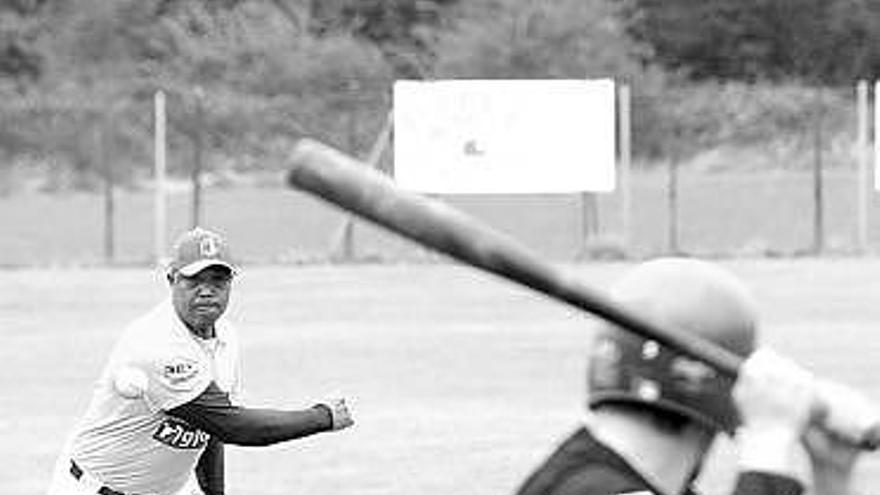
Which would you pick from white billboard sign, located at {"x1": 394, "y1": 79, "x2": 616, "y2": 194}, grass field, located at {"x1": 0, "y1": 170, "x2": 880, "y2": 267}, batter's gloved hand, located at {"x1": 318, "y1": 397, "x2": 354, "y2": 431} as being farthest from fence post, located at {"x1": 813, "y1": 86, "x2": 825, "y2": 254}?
batter's gloved hand, located at {"x1": 318, "y1": 397, "x2": 354, "y2": 431}

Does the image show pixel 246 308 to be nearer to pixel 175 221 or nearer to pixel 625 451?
pixel 175 221

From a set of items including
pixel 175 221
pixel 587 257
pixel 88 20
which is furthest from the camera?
pixel 88 20

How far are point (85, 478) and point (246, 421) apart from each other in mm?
595

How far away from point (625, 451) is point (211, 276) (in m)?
4.92

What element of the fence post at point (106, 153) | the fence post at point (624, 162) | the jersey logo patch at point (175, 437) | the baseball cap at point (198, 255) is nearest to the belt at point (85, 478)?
the jersey logo patch at point (175, 437)

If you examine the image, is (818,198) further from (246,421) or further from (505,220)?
(246,421)

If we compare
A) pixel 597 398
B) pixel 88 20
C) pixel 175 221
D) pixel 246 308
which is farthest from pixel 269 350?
pixel 88 20

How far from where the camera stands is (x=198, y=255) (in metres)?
8.41

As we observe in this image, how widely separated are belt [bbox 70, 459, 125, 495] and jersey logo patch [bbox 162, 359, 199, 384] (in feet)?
1.36

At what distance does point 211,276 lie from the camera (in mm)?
8297

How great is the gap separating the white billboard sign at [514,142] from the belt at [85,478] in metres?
23.9

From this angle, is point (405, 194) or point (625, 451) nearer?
point (405, 194)

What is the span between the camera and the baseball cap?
834cm

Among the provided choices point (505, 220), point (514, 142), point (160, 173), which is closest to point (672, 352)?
point (514, 142)
